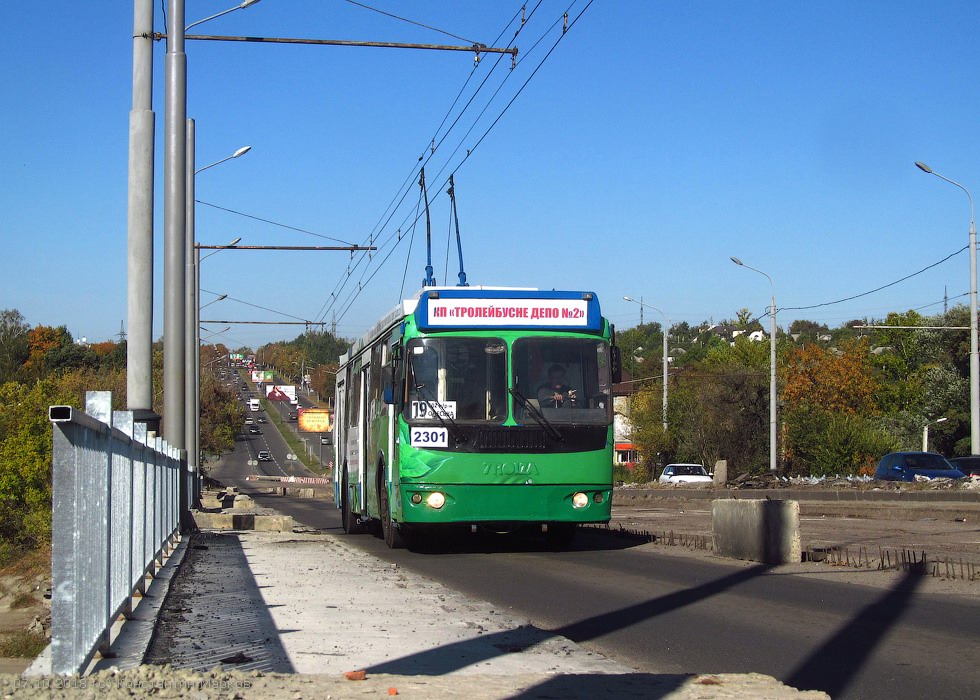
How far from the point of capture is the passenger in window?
602 inches

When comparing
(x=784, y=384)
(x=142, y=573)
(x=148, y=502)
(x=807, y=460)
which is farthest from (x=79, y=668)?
(x=784, y=384)

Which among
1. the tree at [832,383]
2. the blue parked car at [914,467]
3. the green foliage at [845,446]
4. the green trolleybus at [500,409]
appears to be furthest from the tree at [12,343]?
the green trolleybus at [500,409]

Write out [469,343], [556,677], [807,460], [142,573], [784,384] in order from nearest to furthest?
1. [556,677]
2. [142,573]
3. [469,343]
4. [807,460]
5. [784,384]

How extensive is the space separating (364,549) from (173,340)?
4.36 meters

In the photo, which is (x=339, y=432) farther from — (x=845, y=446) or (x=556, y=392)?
(x=845, y=446)

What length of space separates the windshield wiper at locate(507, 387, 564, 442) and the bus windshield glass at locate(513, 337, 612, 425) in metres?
0.03

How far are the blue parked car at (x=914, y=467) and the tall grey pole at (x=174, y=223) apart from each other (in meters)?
22.7

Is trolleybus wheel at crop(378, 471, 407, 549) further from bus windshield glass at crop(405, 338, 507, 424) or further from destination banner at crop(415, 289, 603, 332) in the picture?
destination banner at crop(415, 289, 603, 332)

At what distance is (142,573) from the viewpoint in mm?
9156

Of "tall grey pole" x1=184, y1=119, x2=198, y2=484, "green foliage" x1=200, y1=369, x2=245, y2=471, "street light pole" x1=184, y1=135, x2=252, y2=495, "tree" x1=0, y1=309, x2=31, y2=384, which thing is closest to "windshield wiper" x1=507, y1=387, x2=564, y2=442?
"tall grey pole" x1=184, y1=119, x2=198, y2=484

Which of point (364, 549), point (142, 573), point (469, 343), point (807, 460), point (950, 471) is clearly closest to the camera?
point (142, 573)

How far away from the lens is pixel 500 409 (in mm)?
15148

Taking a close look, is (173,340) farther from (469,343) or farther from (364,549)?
(469,343)

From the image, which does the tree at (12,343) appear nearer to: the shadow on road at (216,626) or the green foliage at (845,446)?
the green foliage at (845,446)
